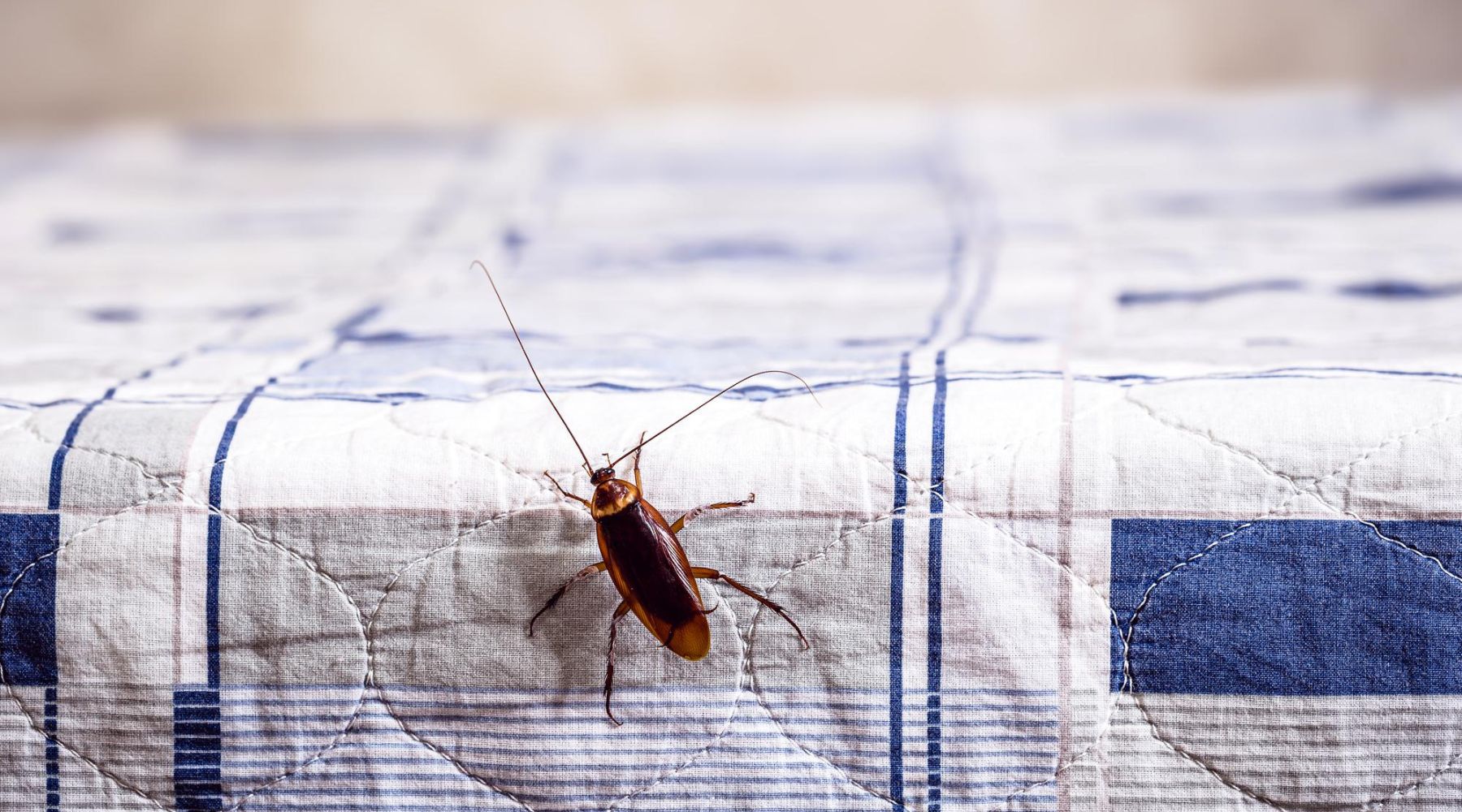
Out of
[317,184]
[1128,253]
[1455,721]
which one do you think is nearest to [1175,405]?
[1455,721]

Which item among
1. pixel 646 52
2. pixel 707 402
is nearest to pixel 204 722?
pixel 707 402

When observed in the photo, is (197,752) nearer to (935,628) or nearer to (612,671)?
(612,671)

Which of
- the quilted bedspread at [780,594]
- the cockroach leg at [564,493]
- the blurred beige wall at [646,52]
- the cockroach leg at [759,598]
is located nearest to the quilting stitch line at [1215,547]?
the quilted bedspread at [780,594]

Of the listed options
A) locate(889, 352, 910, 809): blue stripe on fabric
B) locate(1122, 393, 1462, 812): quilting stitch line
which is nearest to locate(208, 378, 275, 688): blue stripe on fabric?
locate(889, 352, 910, 809): blue stripe on fabric

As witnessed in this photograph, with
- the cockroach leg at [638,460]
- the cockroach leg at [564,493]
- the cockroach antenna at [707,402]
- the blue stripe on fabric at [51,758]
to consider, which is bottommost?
the blue stripe on fabric at [51,758]

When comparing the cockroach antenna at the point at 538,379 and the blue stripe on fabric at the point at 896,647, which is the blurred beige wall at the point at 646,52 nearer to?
the cockroach antenna at the point at 538,379
